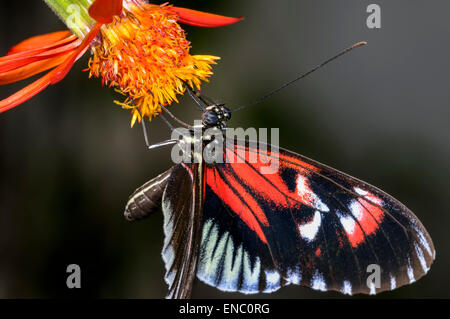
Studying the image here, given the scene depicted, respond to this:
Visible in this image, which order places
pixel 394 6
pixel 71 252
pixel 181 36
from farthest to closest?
pixel 394 6, pixel 71 252, pixel 181 36

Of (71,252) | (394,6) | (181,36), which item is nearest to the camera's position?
(181,36)

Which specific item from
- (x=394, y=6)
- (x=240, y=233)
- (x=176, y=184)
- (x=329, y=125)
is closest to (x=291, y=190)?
(x=240, y=233)

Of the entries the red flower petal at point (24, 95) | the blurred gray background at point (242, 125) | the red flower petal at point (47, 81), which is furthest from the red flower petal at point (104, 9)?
the blurred gray background at point (242, 125)

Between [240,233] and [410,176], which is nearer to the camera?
[240,233]

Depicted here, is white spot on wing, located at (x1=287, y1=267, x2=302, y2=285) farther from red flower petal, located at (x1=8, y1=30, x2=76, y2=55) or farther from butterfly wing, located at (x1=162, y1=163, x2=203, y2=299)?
red flower petal, located at (x1=8, y1=30, x2=76, y2=55)

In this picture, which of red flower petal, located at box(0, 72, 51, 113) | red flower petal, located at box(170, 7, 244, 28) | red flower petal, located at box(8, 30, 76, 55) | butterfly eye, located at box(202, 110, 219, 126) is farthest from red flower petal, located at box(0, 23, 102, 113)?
butterfly eye, located at box(202, 110, 219, 126)

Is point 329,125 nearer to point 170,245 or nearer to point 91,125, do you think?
point 91,125
